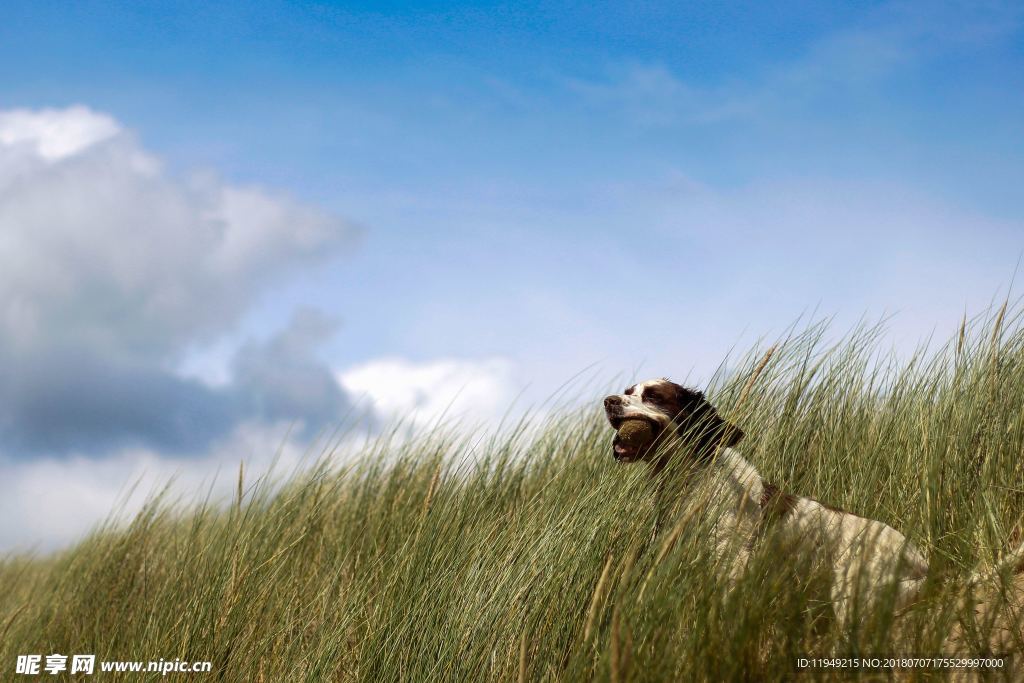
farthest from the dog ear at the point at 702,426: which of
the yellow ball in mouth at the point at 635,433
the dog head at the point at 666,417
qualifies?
the yellow ball in mouth at the point at 635,433

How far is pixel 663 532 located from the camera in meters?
3.21

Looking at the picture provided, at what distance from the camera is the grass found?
2723mm

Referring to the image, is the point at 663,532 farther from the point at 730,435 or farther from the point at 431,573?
the point at 431,573

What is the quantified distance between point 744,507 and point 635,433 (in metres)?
0.55

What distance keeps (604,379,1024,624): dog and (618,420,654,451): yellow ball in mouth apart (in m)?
A: 0.01

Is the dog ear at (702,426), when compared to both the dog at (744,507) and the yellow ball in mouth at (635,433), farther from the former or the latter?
the yellow ball in mouth at (635,433)

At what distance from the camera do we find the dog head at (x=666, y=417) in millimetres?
3471

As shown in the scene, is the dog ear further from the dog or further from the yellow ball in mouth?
the yellow ball in mouth

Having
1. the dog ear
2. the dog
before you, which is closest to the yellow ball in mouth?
the dog

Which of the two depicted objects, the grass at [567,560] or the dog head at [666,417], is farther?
the dog head at [666,417]

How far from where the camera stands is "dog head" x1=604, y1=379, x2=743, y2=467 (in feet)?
11.4

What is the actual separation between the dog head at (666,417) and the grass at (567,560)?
16 centimetres

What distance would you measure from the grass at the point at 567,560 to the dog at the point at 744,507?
0.12 m

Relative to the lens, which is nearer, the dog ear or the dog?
the dog
